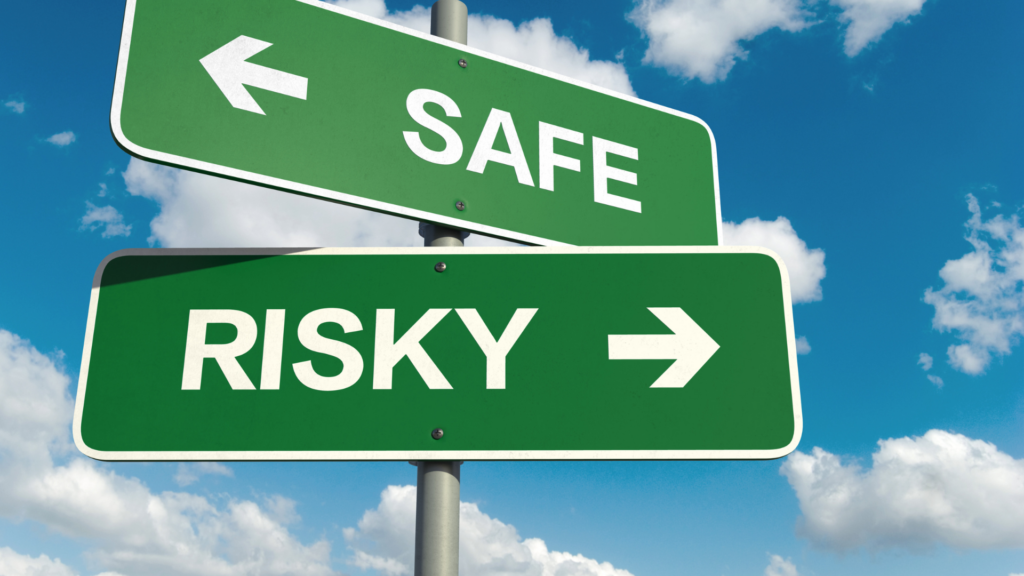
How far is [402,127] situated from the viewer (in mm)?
2250

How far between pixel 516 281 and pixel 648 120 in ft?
3.05

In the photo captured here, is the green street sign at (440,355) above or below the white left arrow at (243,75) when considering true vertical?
below

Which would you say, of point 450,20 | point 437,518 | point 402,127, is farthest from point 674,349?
point 450,20

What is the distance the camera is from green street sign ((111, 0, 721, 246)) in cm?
201

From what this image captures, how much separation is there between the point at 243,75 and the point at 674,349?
1.49 m

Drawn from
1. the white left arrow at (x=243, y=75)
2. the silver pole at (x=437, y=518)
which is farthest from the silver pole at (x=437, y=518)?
the white left arrow at (x=243, y=75)

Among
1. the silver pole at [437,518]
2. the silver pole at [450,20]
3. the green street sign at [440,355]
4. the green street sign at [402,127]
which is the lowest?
the silver pole at [437,518]

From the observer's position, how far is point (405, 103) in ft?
7.50

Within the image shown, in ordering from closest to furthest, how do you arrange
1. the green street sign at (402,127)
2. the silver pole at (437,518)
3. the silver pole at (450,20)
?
the silver pole at (437,518) → the green street sign at (402,127) → the silver pole at (450,20)

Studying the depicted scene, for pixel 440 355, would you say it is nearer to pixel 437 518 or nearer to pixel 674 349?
pixel 437 518

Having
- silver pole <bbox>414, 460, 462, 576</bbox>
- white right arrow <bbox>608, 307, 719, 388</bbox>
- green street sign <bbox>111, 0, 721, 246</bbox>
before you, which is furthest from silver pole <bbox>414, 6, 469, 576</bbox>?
green street sign <bbox>111, 0, 721, 246</bbox>

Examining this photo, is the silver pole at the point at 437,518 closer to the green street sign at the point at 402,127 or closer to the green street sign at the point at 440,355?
the green street sign at the point at 440,355

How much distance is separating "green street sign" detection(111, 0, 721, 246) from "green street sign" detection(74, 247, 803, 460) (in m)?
0.24

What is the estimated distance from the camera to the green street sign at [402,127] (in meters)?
2.01
